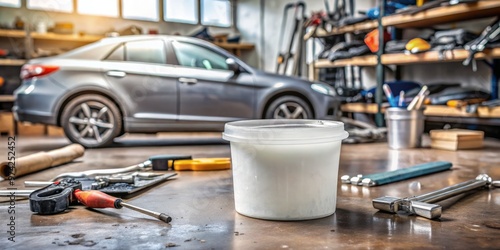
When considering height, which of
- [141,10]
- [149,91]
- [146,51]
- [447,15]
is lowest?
[149,91]

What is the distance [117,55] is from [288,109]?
1861mm

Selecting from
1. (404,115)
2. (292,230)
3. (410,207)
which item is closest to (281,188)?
(292,230)

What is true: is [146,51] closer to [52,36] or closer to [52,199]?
[52,199]

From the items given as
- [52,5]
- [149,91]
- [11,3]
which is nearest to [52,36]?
[52,5]

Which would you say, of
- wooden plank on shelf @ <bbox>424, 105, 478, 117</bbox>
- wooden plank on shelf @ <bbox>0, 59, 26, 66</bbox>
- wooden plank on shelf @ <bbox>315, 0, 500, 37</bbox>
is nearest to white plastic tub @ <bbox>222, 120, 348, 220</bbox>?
wooden plank on shelf @ <bbox>424, 105, 478, 117</bbox>

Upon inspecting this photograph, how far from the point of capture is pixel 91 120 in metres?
4.44

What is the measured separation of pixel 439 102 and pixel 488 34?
811mm

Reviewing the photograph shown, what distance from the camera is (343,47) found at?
19.1 ft

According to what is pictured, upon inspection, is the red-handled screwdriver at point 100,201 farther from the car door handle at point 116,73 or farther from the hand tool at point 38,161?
the car door handle at point 116,73

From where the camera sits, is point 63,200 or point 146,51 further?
point 146,51

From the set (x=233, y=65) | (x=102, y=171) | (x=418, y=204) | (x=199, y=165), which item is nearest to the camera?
(x=418, y=204)

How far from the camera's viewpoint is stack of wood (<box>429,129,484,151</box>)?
3848 millimetres

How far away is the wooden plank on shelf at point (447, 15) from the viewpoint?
164 inches

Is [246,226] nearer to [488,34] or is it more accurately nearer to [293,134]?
[293,134]
